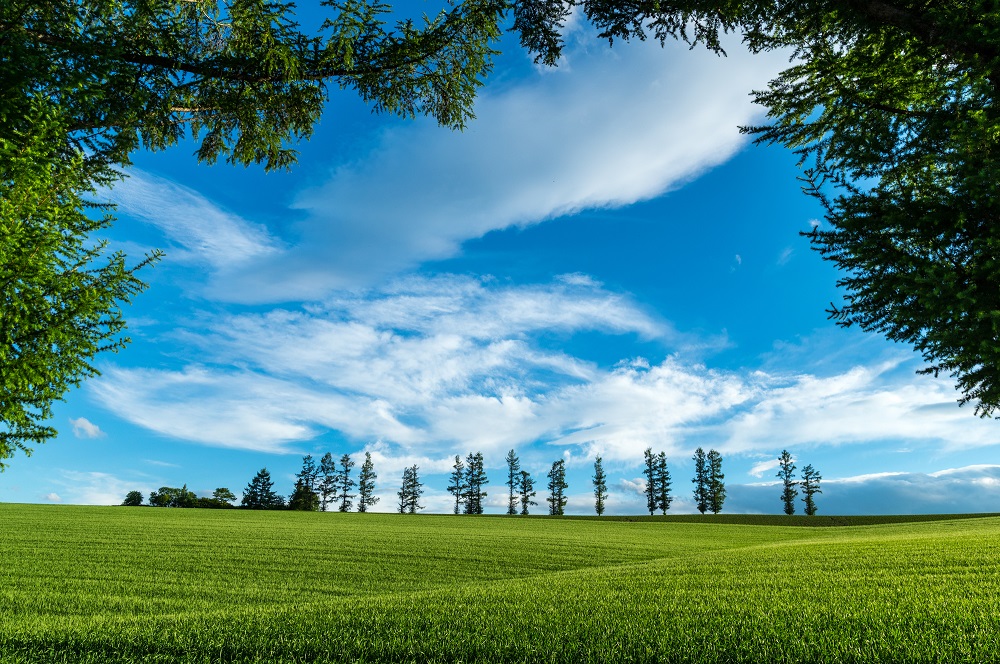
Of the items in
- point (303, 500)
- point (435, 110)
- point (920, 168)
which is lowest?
point (303, 500)

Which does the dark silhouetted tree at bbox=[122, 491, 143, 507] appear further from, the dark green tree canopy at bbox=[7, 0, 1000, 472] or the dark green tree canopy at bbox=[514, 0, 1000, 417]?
the dark green tree canopy at bbox=[514, 0, 1000, 417]

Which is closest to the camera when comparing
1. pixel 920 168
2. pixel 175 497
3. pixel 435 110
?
pixel 920 168

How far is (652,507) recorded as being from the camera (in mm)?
78938

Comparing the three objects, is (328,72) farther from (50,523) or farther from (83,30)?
(50,523)

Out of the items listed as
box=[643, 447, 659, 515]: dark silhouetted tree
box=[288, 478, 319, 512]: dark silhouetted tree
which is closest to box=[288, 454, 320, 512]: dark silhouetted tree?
box=[288, 478, 319, 512]: dark silhouetted tree

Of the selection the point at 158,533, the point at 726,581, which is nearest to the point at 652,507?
the point at 158,533

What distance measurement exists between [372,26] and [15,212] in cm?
620

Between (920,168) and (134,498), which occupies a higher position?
(920,168)

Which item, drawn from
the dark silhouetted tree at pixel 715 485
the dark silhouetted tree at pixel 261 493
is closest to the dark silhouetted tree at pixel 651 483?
the dark silhouetted tree at pixel 715 485

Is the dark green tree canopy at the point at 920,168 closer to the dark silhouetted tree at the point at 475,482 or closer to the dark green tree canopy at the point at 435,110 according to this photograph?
the dark green tree canopy at the point at 435,110

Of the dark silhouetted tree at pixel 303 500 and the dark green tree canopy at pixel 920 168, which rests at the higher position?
the dark green tree canopy at pixel 920 168

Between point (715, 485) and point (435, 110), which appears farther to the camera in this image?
point (715, 485)

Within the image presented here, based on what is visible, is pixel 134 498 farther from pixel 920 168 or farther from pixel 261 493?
pixel 920 168

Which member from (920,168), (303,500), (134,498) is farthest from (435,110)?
(134,498)
